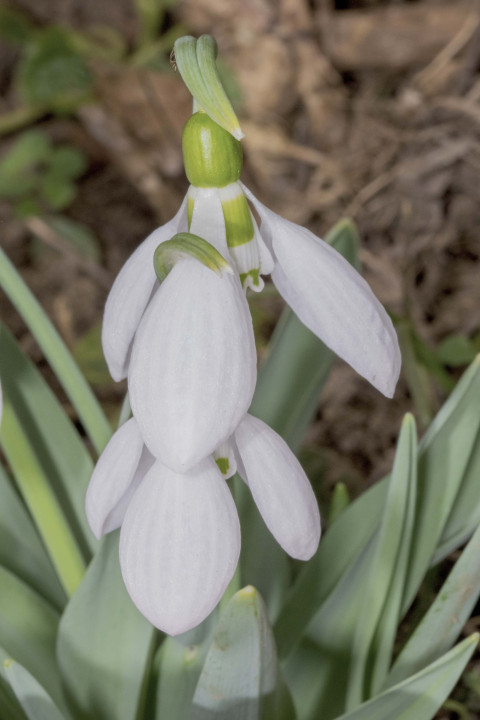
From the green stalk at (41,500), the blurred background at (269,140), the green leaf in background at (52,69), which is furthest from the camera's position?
the green leaf in background at (52,69)

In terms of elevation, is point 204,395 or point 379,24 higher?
point 379,24

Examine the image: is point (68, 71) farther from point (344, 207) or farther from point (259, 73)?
point (344, 207)

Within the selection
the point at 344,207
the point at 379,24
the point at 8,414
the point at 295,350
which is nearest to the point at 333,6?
the point at 379,24

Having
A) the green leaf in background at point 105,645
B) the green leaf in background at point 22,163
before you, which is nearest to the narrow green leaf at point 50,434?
the green leaf in background at point 105,645

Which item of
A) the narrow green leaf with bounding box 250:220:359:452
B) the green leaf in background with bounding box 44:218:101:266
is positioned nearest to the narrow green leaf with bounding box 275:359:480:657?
the narrow green leaf with bounding box 250:220:359:452

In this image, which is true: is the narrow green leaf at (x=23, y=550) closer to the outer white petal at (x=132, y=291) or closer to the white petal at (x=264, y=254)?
the outer white petal at (x=132, y=291)

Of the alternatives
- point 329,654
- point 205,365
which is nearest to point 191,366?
point 205,365
